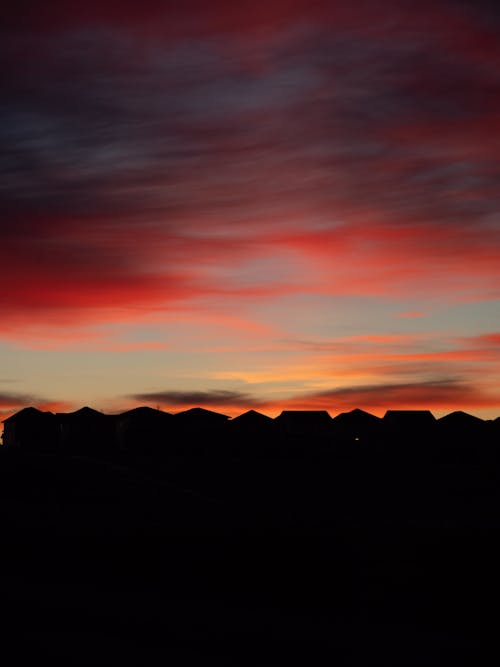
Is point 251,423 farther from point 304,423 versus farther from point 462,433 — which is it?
point 462,433

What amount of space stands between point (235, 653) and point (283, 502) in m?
49.0

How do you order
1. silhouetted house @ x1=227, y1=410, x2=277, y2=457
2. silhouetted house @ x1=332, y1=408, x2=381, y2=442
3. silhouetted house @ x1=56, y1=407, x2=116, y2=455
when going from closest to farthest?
silhouetted house @ x1=227, y1=410, x2=277, y2=457 < silhouetted house @ x1=56, y1=407, x2=116, y2=455 < silhouetted house @ x1=332, y1=408, x2=381, y2=442

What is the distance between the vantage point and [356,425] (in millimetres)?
150875

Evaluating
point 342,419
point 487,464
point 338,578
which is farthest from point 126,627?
point 342,419

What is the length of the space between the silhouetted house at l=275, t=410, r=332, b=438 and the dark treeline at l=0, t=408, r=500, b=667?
5158cm

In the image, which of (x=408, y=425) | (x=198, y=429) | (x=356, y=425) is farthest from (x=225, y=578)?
(x=356, y=425)

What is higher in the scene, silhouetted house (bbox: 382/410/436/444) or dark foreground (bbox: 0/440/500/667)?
silhouetted house (bbox: 382/410/436/444)

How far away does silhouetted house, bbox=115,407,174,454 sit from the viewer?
121m

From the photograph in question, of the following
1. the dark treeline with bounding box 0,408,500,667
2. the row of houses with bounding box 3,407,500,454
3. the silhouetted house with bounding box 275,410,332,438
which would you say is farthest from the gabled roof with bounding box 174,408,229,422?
the dark treeline with bounding box 0,408,500,667

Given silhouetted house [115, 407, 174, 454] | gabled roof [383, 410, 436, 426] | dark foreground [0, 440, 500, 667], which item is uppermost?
gabled roof [383, 410, 436, 426]

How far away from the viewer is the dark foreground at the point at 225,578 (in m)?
20.7

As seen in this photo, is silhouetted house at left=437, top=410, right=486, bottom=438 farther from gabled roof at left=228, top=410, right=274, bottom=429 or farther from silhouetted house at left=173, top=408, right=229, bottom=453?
silhouetted house at left=173, top=408, right=229, bottom=453

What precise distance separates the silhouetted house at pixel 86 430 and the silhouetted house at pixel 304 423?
2716cm

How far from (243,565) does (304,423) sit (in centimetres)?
11075
